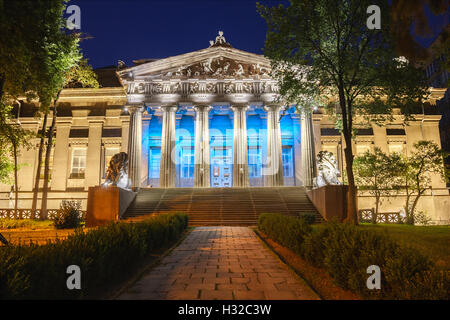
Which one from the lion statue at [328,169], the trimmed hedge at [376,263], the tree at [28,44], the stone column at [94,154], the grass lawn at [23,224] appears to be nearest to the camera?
the trimmed hedge at [376,263]

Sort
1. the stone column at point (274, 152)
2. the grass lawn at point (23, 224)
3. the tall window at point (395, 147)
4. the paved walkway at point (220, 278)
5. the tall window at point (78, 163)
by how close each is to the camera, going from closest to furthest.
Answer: the paved walkway at point (220, 278), the grass lawn at point (23, 224), the stone column at point (274, 152), the tall window at point (78, 163), the tall window at point (395, 147)

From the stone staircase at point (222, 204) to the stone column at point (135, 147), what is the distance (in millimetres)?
2305

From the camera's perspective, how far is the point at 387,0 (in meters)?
14.5

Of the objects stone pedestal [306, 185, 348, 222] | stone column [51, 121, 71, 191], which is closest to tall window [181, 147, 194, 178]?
stone column [51, 121, 71, 191]

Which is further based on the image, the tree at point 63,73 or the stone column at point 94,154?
the stone column at point 94,154

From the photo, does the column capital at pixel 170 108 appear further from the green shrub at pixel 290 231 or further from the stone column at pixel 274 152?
the green shrub at pixel 290 231

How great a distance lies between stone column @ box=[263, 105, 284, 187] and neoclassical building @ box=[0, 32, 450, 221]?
92 mm

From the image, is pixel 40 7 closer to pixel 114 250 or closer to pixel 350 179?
pixel 114 250

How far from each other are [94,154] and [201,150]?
1256 centimetres

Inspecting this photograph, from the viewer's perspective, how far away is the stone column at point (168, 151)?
2728 centimetres

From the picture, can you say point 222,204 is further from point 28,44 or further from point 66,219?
point 28,44

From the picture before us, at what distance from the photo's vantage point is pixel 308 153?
2772 centimetres

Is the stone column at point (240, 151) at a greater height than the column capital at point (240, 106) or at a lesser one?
lesser

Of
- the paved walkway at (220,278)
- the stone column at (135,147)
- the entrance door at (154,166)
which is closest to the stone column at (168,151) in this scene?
the stone column at (135,147)
